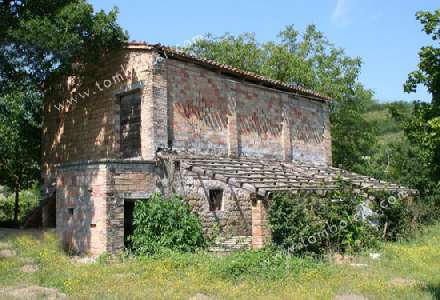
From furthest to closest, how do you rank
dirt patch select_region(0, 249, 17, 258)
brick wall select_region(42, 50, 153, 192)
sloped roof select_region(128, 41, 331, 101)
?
1. brick wall select_region(42, 50, 153, 192)
2. sloped roof select_region(128, 41, 331, 101)
3. dirt patch select_region(0, 249, 17, 258)

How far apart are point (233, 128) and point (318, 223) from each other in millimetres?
5600

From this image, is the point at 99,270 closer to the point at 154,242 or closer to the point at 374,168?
the point at 154,242

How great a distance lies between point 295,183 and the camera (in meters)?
13.1

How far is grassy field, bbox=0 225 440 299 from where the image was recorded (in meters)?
7.95

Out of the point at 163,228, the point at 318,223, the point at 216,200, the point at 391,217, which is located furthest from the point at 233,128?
the point at 391,217

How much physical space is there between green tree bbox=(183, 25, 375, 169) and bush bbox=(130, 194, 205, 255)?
17207mm

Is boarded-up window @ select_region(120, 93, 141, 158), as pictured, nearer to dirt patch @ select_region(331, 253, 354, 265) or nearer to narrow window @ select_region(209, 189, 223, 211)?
narrow window @ select_region(209, 189, 223, 211)

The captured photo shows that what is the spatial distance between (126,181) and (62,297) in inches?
175

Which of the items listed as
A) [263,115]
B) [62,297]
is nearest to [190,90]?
[263,115]

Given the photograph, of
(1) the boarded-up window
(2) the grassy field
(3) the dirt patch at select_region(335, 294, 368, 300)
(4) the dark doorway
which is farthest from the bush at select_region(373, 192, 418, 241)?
(1) the boarded-up window

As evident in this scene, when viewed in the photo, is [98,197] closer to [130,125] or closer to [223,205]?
[130,125]

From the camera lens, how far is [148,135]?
13016 mm

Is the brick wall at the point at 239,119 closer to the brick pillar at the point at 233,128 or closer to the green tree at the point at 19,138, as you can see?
the brick pillar at the point at 233,128

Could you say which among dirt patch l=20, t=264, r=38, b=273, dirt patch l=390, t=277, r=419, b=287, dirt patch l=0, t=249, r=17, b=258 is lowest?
dirt patch l=390, t=277, r=419, b=287
